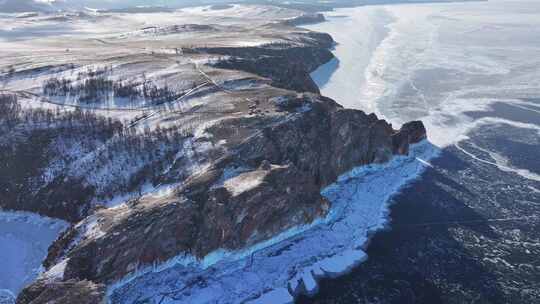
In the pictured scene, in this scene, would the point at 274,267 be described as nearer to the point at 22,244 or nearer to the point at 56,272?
the point at 56,272

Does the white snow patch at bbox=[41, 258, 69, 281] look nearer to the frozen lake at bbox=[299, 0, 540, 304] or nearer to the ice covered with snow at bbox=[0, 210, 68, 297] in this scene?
the ice covered with snow at bbox=[0, 210, 68, 297]

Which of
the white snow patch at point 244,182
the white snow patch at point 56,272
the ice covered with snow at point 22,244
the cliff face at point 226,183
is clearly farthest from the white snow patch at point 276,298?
the ice covered with snow at point 22,244

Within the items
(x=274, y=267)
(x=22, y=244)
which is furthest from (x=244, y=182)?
(x=22, y=244)

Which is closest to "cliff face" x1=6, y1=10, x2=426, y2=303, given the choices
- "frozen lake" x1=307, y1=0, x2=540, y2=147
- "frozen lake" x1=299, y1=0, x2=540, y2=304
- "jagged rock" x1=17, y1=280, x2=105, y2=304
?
"jagged rock" x1=17, y1=280, x2=105, y2=304

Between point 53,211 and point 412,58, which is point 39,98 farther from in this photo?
point 412,58

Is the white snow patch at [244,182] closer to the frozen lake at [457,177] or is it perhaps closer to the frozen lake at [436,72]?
the frozen lake at [457,177]

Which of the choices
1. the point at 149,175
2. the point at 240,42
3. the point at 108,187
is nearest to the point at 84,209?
the point at 108,187
